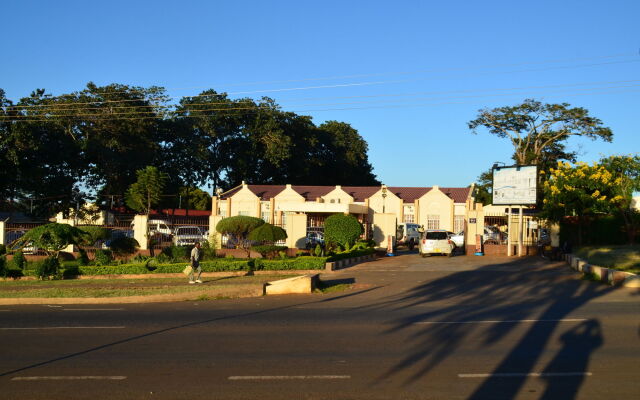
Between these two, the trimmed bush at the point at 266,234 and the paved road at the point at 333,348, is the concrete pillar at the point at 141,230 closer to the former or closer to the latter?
the trimmed bush at the point at 266,234

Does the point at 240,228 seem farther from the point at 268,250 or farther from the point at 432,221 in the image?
the point at 432,221

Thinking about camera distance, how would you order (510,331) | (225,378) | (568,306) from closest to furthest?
(225,378) → (510,331) → (568,306)

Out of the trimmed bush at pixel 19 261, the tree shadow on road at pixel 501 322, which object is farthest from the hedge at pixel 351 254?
the trimmed bush at pixel 19 261

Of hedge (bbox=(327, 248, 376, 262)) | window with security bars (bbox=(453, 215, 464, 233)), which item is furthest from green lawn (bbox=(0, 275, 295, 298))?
window with security bars (bbox=(453, 215, 464, 233))

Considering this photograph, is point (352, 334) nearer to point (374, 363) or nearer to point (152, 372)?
point (374, 363)

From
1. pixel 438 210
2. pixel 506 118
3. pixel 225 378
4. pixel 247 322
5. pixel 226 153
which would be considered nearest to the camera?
pixel 225 378

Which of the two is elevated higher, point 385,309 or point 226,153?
point 226,153

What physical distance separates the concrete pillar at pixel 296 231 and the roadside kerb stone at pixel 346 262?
3349 millimetres

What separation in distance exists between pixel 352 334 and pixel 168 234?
24549 mm

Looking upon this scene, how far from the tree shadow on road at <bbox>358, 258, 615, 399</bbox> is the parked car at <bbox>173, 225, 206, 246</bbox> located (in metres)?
15.2

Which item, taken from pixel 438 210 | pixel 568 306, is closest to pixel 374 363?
pixel 568 306

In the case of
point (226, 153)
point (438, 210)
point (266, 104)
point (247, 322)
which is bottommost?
point (247, 322)

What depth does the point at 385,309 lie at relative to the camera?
15.3 m

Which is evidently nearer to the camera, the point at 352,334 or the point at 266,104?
the point at 352,334
